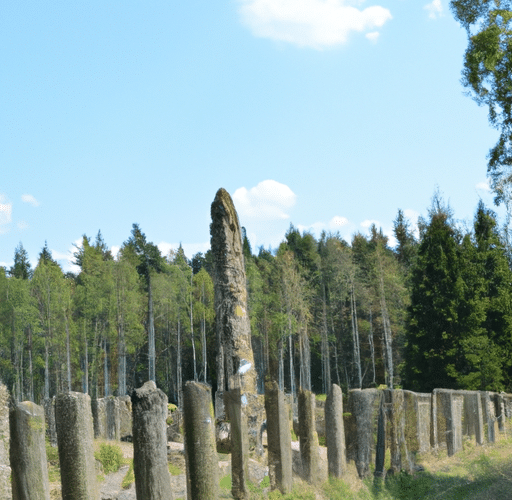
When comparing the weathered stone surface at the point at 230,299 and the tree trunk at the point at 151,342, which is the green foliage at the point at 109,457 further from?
the tree trunk at the point at 151,342

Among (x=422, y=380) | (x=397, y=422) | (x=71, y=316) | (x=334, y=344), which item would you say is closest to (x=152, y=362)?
(x=71, y=316)

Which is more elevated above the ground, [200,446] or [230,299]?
[230,299]

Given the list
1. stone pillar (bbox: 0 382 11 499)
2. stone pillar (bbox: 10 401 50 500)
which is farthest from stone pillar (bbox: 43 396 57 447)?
stone pillar (bbox: 0 382 11 499)

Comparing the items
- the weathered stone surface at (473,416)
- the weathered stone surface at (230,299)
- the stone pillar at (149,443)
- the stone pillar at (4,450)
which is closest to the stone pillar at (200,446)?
the stone pillar at (149,443)

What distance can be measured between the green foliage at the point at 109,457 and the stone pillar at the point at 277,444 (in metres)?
4.08

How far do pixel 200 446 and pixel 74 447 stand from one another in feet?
3.38

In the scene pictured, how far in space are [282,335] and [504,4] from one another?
38.8 meters

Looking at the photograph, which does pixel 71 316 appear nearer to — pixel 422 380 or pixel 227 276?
pixel 422 380

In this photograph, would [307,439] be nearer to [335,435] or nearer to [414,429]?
[335,435]

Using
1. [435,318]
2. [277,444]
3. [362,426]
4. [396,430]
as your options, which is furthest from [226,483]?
[435,318]

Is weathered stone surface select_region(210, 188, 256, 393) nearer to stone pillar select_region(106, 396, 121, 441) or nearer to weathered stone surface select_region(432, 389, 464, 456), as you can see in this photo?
weathered stone surface select_region(432, 389, 464, 456)

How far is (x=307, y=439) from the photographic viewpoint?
696 centimetres

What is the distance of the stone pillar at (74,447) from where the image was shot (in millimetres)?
4160

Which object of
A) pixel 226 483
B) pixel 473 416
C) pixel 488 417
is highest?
pixel 226 483
